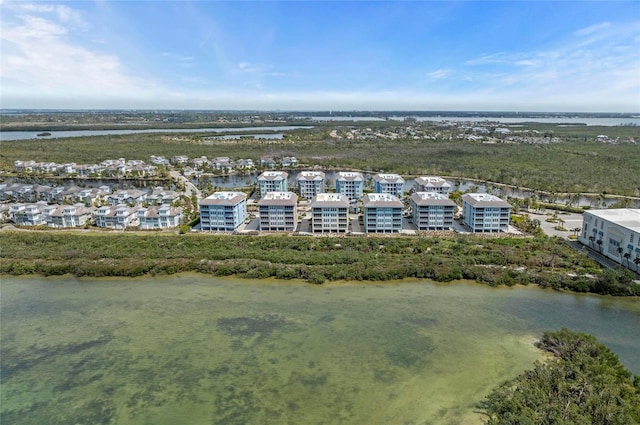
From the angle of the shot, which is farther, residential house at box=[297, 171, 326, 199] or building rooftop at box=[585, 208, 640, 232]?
residential house at box=[297, 171, 326, 199]

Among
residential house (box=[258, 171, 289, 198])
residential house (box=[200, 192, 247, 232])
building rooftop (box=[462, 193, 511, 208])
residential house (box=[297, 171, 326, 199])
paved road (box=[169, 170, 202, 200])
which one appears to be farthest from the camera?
paved road (box=[169, 170, 202, 200])

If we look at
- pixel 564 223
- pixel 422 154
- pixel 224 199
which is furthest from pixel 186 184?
pixel 422 154

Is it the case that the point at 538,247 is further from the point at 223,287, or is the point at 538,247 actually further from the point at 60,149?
the point at 60,149

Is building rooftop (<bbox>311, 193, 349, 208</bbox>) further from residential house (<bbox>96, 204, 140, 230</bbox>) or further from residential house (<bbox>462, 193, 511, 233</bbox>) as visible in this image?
residential house (<bbox>96, 204, 140, 230</bbox>)

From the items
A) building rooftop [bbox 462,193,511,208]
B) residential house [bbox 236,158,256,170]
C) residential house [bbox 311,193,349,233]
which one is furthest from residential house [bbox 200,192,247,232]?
residential house [bbox 236,158,256,170]

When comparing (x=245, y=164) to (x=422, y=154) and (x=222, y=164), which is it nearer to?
(x=222, y=164)

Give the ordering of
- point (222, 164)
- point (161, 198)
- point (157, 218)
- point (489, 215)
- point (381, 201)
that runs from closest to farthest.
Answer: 1. point (489, 215)
2. point (381, 201)
3. point (157, 218)
4. point (161, 198)
5. point (222, 164)

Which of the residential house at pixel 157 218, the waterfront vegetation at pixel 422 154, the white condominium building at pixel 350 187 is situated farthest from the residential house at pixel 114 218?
the waterfront vegetation at pixel 422 154

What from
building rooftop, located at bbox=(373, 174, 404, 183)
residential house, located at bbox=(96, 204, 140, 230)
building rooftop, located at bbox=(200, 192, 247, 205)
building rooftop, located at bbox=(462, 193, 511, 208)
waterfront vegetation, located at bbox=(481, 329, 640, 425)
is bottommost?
waterfront vegetation, located at bbox=(481, 329, 640, 425)
